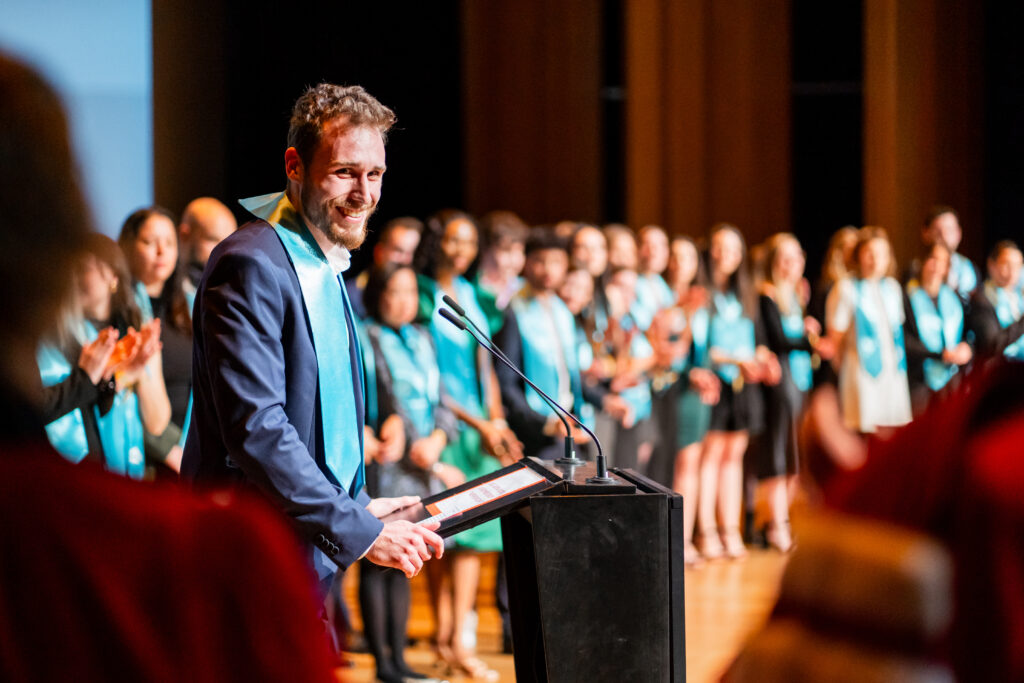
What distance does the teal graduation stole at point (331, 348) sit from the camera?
2250 millimetres

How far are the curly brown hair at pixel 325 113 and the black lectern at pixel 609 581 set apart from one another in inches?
31.4

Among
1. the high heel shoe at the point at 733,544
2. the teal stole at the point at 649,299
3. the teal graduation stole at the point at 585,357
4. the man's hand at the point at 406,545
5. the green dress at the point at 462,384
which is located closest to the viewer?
the man's hand at the point at 406,545

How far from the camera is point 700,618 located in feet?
16.3

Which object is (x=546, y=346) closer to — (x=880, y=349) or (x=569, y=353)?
(x=569, y=353)

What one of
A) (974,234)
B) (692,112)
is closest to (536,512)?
(692,112)

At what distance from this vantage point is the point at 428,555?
2107 mm

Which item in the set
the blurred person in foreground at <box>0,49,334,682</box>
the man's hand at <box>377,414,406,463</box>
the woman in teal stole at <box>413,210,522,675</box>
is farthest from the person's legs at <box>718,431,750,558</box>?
the blurred person in foreground at <box>0,49,334,682</box>

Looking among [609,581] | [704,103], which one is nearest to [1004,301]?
[704,103]

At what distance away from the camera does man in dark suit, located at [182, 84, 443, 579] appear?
2.08 m

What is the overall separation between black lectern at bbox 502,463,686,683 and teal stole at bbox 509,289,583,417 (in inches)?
94.5

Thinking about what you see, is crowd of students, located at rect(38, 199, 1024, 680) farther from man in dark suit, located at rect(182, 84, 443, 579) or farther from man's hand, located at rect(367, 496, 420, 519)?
man's hand, located at rect(367, 496, 420, 519)

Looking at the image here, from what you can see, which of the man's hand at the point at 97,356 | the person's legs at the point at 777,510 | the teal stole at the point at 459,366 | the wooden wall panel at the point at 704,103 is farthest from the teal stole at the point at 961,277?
the man's hand at the point at 97,356

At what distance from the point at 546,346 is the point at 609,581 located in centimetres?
259

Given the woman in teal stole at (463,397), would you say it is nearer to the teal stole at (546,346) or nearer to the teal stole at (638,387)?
the teal stole at (546,346)
